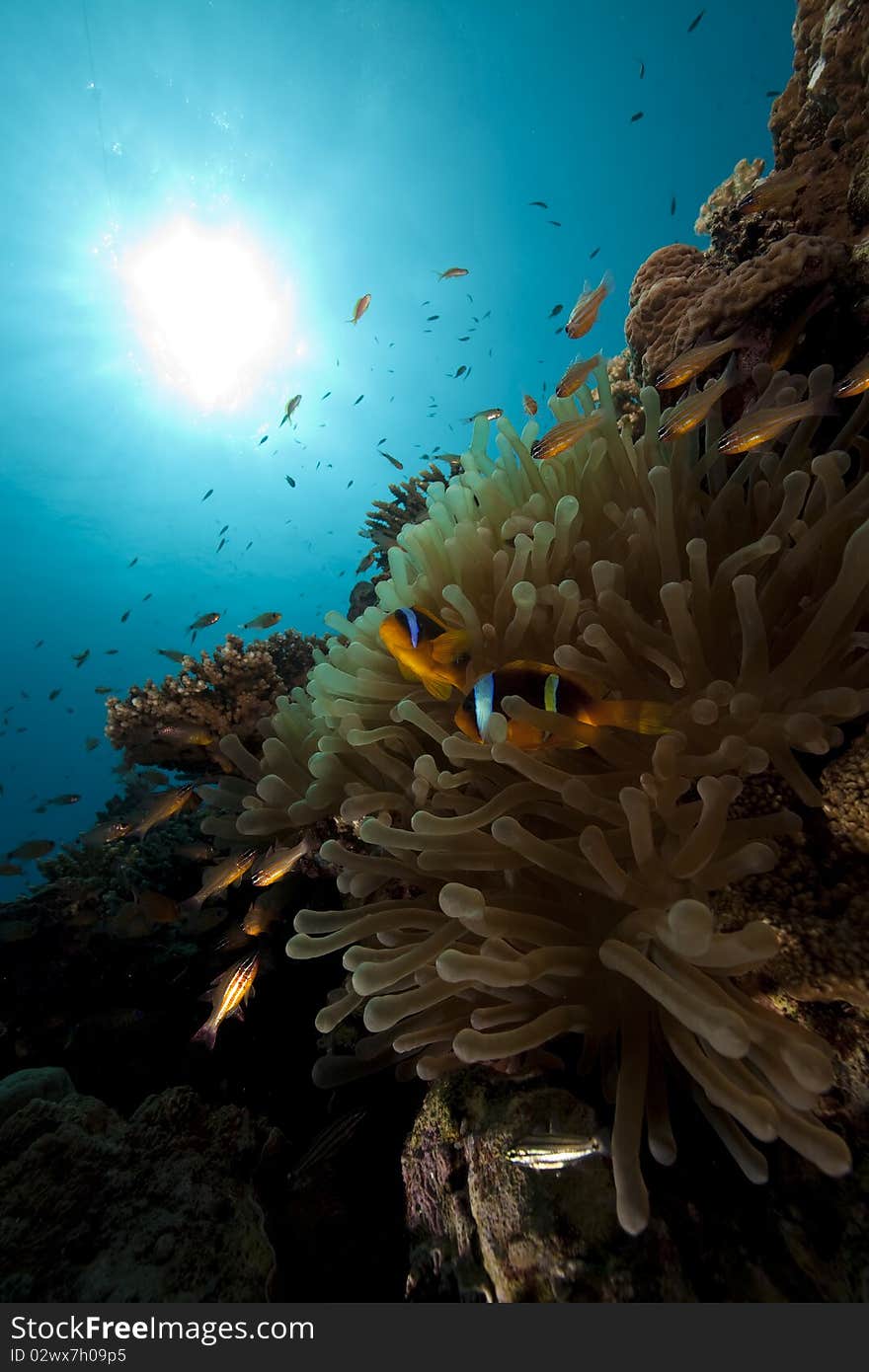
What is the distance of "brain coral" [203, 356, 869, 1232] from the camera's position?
1312 mm

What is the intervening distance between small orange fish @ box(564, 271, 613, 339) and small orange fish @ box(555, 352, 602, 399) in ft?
3.04

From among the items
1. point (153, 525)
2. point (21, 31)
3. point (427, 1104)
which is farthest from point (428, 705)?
point (153, 525)

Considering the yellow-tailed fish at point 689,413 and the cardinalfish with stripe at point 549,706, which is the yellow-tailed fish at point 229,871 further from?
the yellow-tailed fish at point 689,413

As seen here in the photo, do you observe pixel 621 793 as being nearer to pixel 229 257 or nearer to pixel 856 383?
pixel 856 383

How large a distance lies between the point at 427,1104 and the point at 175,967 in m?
3.01

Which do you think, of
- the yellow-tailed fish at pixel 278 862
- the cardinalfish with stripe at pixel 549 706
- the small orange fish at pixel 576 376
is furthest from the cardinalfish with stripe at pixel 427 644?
the small orange fish at pixel 576 376

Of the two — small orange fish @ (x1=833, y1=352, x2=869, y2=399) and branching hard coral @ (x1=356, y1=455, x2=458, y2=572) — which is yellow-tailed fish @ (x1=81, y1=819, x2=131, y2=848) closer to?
branching hard coral @ (x1=356, y1=455, x2=458, y2=572)

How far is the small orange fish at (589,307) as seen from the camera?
393 centimetres

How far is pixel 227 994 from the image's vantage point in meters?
2.82

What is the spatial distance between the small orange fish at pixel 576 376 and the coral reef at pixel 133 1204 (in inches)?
148

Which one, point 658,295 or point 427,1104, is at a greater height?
point 658,295

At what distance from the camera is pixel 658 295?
3.33m

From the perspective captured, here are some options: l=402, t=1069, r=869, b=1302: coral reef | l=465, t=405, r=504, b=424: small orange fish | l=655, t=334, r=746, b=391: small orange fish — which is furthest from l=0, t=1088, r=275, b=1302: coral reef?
l=655, t=334, r=746, b=391: small orange fish
